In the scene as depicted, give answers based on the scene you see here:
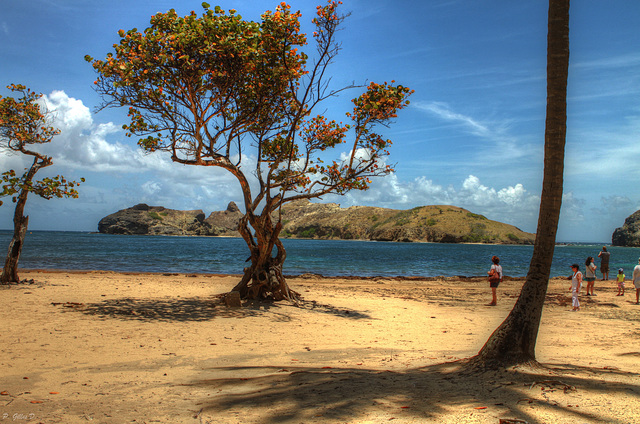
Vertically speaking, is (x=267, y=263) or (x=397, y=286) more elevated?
(x=267, y=263)

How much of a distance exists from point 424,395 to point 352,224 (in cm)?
15452

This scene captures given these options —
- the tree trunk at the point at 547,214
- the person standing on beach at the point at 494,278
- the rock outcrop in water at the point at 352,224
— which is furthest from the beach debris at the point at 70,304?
the rock outcrop in water at the point at 352,224

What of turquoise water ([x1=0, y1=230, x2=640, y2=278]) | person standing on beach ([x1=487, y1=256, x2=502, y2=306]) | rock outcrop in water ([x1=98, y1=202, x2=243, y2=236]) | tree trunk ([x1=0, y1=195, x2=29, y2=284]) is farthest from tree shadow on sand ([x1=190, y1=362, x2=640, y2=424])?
rock outcrop in water ([x1=98, y1=202, x2=243, y2=236])

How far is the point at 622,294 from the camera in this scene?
694 inches

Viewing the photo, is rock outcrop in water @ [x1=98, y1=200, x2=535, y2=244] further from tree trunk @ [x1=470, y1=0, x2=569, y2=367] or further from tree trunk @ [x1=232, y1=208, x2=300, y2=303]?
tree trunk @ [x1=470, y1=0, x2=569, y2=367]

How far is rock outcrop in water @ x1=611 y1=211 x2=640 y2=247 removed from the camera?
5605 inches

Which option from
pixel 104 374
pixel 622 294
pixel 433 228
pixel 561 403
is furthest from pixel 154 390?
pixel 433 228

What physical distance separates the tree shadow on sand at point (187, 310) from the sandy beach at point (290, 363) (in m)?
0.05

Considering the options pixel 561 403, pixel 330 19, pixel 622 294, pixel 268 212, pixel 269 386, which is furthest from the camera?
pixel 622 294

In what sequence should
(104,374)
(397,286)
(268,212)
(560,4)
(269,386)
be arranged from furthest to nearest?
(397,286) → (268,212) → (104,374) → (560,4) → (269,386)

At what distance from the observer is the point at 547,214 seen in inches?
218

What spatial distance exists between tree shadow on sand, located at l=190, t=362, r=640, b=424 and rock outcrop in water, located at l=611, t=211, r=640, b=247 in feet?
565

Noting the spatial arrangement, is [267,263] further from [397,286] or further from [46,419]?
[397,286]

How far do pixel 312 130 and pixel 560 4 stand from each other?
8429 millimetres
